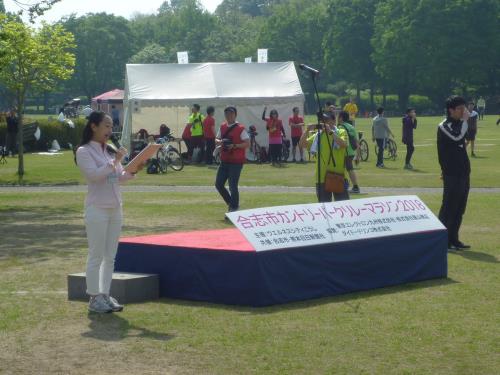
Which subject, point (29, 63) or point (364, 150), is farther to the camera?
point (364, 150)

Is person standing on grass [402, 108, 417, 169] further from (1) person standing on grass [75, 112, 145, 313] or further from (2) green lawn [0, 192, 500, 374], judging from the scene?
(1) person standing on grass [75, 112, 145, 313]

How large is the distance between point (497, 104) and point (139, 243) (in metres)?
A: 92.0

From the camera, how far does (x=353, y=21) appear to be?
12212cm

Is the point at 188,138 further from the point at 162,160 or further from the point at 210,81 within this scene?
the point at 162,160

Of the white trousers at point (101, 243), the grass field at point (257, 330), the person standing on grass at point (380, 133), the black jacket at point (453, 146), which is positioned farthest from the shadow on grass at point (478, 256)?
the person standing on grass at point (380, 133)

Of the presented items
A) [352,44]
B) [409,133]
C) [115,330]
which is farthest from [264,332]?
[352,44]

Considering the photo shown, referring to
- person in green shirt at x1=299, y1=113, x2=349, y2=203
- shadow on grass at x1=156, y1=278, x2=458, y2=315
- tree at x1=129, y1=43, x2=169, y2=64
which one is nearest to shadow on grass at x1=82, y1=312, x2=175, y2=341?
shadow on grass at x1=156, y1=278, x2=458, y2=315

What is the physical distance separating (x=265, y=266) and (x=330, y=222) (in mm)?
1196

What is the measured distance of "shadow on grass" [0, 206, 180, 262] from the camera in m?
15.0

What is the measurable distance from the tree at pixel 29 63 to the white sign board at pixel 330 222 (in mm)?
19268

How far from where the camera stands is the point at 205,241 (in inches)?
444

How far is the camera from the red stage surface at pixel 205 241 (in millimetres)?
10711

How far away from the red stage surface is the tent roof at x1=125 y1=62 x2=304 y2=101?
24.7 metres

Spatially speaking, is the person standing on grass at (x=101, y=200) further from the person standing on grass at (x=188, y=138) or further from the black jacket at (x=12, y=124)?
the black jacket at (x=12, y=124)
